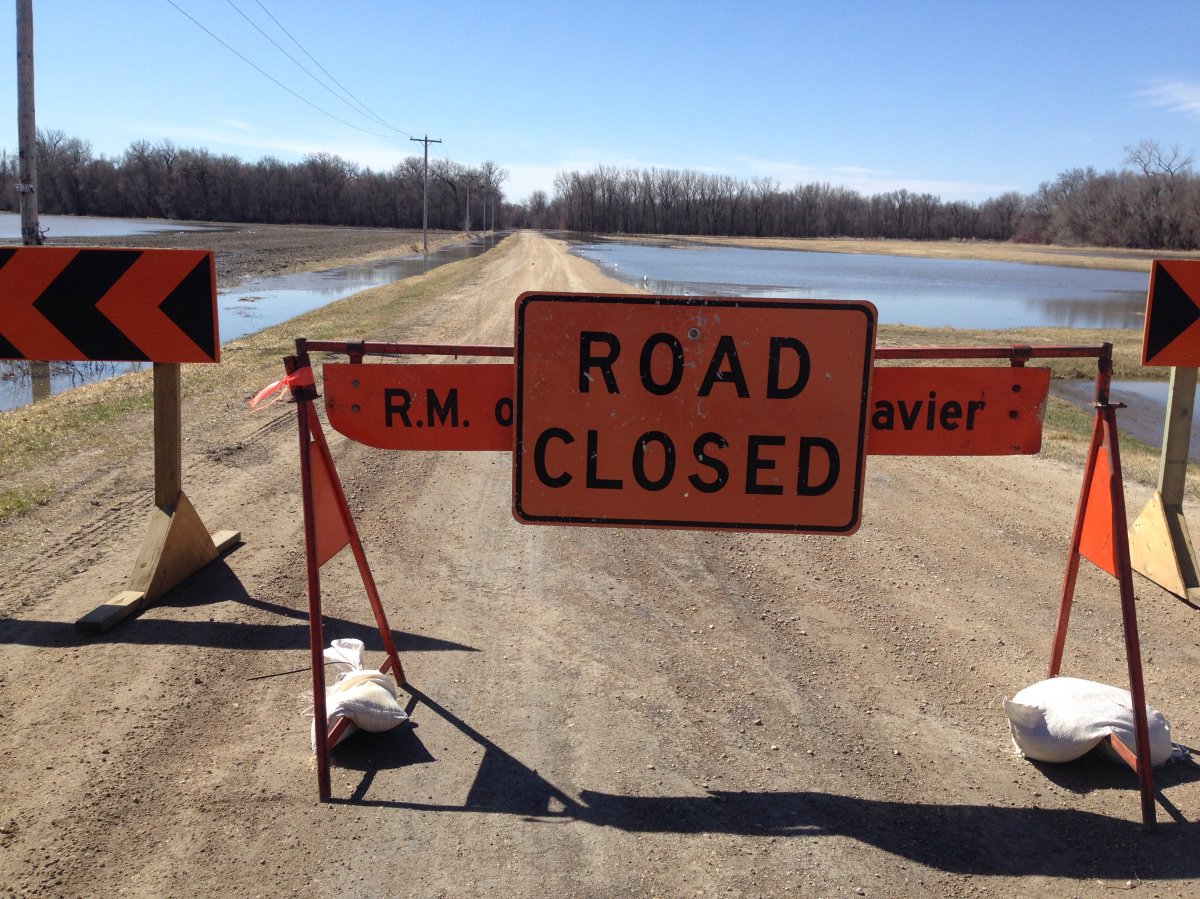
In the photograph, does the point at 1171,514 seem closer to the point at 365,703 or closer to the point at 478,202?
the point at 365,703

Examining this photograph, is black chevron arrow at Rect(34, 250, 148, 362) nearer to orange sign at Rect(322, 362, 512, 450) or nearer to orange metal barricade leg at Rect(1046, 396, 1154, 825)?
orange sign at Rect(322, 362, 512, 450)

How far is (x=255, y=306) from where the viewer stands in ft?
84.8

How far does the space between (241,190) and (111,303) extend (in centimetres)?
16407

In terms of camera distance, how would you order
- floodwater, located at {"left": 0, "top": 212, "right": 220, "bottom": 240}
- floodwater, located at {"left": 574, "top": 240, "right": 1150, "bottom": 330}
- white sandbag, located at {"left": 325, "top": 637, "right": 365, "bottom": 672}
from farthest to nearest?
floodwater, located at {"left": 0, "top": 212, "right": 220, "bottom": 240} → floodwater, located at {"left": 574, "top": 240, "right": 1150, "bottom": 330} → white sandbag, located at {"left": 325, "top": 637, "right": 365, "bottom": 672}

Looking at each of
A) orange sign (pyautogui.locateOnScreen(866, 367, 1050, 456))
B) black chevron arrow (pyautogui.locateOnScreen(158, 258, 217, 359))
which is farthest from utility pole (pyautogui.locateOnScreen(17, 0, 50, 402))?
orange sign (pyautogui.locateOnScreen(866, 367, 1050, 456))

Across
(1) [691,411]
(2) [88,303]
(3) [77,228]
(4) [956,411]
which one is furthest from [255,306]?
(3) [77,228]

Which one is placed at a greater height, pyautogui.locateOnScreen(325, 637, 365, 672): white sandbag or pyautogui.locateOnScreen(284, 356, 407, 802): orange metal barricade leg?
pyautogui.locateOnScreen(284, 356, 407, 802): orange metal barricade leg

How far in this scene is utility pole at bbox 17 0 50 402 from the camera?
12.6 m

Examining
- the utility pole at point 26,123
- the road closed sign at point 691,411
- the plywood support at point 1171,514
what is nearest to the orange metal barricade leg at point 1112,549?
the road closed sign at point 691,411

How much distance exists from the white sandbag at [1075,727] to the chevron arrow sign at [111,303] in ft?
13.2

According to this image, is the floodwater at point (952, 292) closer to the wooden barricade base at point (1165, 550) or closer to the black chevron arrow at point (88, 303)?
the wooden barricade base at point (1165, 550)

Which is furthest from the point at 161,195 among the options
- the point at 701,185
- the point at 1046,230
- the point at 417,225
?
the point at 1046,230

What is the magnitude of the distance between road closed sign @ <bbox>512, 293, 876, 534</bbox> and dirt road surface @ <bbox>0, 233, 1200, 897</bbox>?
0.86 metres

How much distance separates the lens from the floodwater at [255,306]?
13.6 metres
